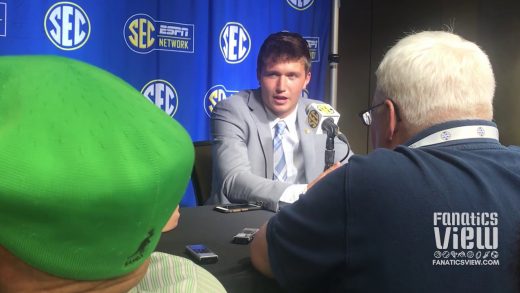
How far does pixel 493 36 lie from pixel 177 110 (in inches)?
95.4

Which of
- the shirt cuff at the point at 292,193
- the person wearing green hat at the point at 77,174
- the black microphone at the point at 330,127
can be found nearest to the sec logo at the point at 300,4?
the black microphone at the point at 330,127

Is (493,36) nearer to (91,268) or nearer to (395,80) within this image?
(395,80)

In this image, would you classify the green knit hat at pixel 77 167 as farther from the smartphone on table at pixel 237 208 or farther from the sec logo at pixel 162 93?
the sec logo at pixel 162 93

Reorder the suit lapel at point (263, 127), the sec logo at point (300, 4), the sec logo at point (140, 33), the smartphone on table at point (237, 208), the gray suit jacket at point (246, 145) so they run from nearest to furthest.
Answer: the smartphone on table at point (237, 208) < the gray suit jacket at point (246, 145) < the suit lapel at point (263, 127) < the sec logo at point (140, 33) < the sec logo at point (300, 4)

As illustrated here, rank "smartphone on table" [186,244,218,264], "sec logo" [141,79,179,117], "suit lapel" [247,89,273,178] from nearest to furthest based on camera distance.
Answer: "smartphone on table" [186,244,218,264]
"suit lapel" [247,89,273,178]
"sec logo" [141,79,179,117]

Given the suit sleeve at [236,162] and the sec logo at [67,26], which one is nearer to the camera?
the suit sleeve at [236,162]

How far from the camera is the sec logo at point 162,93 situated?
3.39m

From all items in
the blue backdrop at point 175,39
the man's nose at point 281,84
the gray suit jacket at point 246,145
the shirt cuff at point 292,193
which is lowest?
the shirt cuff at point 292,193

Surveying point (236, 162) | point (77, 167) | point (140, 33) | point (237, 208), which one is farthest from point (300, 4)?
point (77, 167)

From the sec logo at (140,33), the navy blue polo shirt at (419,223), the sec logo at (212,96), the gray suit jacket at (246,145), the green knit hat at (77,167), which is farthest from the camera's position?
the sec logo at (212,96)

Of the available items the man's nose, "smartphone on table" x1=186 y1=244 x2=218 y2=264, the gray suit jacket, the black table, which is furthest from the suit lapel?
"smartphone on table" x1=186 y1=244 x2=218 y2=264

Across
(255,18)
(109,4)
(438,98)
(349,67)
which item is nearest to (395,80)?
(438,98)

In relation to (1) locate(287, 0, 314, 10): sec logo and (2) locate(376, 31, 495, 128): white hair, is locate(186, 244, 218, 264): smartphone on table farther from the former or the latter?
(1) locate(287, 0, 314, 10): sec logo

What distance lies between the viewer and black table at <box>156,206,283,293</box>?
126 centimetres
